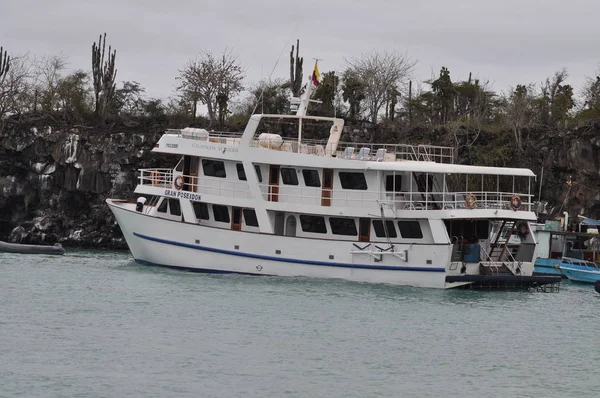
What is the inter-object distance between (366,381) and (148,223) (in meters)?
16.7

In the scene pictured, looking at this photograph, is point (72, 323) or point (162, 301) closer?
point (72, 323)

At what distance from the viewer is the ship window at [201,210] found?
1448 inches

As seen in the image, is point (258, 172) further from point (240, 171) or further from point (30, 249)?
point (30, 249)

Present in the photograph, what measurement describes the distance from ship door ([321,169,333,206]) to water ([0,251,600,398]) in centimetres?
276

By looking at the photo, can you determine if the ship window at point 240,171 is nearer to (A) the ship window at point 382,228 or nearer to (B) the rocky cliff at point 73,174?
(A) the ship window at point 382,228

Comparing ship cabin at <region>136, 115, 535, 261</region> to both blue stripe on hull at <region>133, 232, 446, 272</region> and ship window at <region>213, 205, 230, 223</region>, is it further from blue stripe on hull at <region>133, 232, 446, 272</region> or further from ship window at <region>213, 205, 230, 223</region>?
blue stripe on hull at <region>133, 232, 446, 272</region>

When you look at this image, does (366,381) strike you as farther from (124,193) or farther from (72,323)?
(124,193)

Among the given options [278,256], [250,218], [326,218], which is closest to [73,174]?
[250,218]

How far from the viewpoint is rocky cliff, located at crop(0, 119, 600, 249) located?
5488 centimetres

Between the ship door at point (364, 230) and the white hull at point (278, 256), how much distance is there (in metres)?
0.75

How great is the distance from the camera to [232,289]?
106 feet

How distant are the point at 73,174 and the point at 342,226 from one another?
24363 millimetres

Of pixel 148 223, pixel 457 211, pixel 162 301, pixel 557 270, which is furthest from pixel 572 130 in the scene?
pixel 162 301

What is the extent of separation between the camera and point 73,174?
5588 cm
